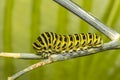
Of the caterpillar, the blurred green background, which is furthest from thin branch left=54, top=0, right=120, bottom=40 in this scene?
the blurred green background

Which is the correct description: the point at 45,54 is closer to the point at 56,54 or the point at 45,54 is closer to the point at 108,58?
the point at 56,54

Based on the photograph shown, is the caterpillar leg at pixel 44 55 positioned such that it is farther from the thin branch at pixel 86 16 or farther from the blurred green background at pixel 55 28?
the blurred green background at pixel 55 28

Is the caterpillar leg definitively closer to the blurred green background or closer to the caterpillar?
the caterpillar

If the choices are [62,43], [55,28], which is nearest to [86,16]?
[62,43]

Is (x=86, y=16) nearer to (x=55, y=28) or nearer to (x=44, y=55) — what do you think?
(x=44, y=55)

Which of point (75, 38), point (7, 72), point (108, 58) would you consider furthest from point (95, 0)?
point (75, 38)
